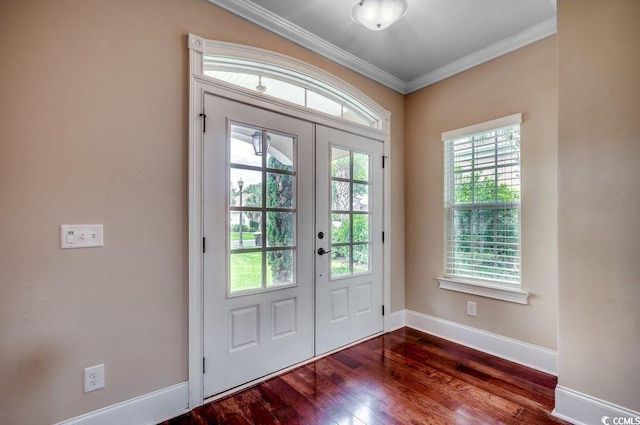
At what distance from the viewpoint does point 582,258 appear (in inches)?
67.1

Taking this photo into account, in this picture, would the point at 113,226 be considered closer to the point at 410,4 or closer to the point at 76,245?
the point at 76,245

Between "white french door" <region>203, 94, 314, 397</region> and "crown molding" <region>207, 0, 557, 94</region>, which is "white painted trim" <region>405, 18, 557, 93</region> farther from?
"white french door" <region>203, 94, 314, 397</region>

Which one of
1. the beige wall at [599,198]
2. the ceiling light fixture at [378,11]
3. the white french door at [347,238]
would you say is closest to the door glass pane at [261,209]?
the white french door at [347,238]

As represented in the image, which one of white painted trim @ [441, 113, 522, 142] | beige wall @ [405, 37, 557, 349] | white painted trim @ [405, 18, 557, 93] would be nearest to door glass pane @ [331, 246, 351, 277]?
beige wall @ [405, 37, 557, 349]

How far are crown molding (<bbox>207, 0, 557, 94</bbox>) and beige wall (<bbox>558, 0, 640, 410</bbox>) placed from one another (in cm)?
60

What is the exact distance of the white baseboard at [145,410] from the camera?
1.58 m

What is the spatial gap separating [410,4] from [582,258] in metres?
1.97

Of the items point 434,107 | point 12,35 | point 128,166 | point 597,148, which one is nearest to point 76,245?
point 128,166

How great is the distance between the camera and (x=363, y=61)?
2.81 m

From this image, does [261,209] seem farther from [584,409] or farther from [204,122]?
[584,409]

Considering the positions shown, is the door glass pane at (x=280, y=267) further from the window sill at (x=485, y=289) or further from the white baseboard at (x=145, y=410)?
the window sill at (x=485, y=289)

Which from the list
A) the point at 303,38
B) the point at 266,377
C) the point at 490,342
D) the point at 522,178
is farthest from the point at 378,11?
the point at 490,342

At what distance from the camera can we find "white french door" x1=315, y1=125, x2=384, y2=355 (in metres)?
2.55

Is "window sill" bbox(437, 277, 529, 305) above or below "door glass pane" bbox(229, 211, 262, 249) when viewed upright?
below
